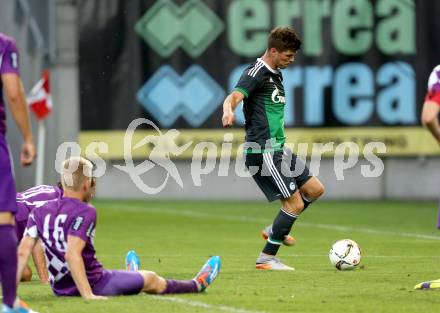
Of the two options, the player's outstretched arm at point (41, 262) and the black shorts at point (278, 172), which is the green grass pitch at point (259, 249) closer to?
the player's outstretched arm at point (41, 262)

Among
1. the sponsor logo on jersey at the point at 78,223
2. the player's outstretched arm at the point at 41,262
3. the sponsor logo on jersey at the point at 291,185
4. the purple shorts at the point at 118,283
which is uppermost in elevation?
the sponsor logo on jersey at the point at 78,223

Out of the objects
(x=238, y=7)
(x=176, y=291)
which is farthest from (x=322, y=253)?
(x=238, y=7)

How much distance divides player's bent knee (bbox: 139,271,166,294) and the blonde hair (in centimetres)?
87

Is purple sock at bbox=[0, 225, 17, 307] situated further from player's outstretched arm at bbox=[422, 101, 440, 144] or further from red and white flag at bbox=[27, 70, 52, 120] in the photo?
red and white flag at bbox=[27, 70, 52, 120]

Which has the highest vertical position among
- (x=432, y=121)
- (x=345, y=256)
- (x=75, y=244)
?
(x=432, y=121)

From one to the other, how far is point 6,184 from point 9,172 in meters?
0.07

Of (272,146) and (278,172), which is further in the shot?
(272,146)

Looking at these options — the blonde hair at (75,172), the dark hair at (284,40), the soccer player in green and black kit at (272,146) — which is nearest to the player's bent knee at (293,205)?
the soccer player in green and black kit at (272,146)

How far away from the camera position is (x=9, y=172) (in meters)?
7.41

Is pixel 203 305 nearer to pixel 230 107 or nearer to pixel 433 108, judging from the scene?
pixel 433 108

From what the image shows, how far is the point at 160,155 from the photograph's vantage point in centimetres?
2684

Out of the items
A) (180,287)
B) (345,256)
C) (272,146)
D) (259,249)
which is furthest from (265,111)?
(180,287)

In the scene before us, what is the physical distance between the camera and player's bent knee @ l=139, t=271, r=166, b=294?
29.8ft

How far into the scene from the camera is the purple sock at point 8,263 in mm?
7430
